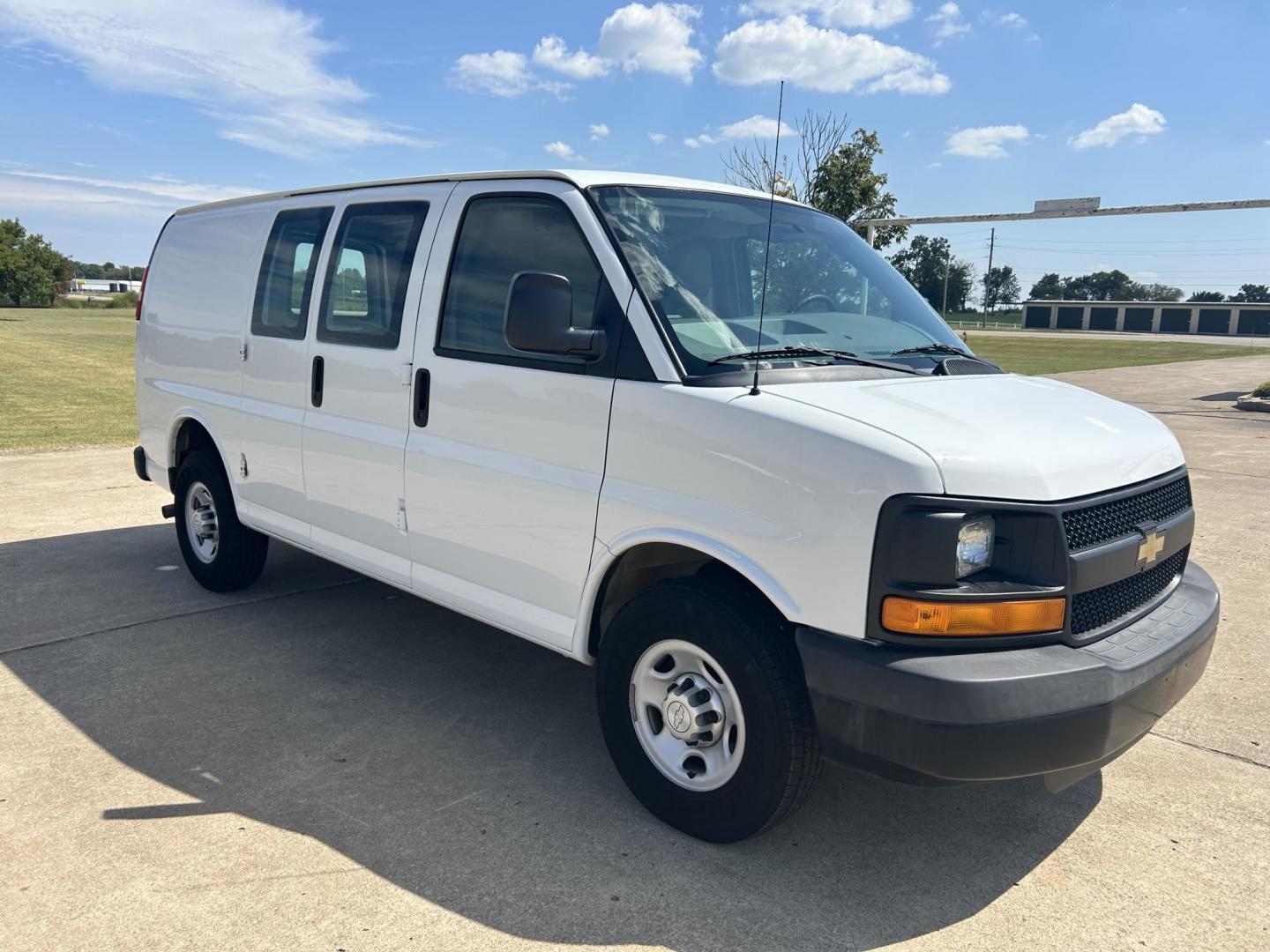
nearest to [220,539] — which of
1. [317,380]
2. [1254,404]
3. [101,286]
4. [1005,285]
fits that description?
[317,380]

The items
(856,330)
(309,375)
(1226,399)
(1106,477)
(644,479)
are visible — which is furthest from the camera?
(1226,399)

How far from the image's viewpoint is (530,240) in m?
3.67

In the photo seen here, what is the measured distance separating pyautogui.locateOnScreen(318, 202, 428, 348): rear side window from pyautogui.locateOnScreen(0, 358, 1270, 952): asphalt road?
63.2 inches

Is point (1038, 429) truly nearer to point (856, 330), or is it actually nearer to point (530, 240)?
point (856, 330)

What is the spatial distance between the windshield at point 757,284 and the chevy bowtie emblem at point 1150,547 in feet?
3.14

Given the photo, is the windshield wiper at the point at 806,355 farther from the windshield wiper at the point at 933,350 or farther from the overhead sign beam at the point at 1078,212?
the overhead sign beam at the point at 1078,212

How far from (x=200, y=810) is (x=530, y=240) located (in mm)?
2325

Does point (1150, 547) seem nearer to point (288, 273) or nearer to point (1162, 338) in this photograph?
point (288, 273)

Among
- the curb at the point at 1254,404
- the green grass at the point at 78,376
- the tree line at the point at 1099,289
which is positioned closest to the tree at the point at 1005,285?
the tree line at the point at 1099,289

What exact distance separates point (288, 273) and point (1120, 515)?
3.85 metres

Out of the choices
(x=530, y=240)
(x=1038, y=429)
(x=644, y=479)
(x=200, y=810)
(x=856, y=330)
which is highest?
(x=530, y=240)

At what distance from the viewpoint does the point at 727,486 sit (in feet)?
9.73

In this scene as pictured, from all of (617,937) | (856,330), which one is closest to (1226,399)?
(856,330)

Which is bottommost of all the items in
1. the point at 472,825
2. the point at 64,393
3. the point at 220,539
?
the point at 472,825
